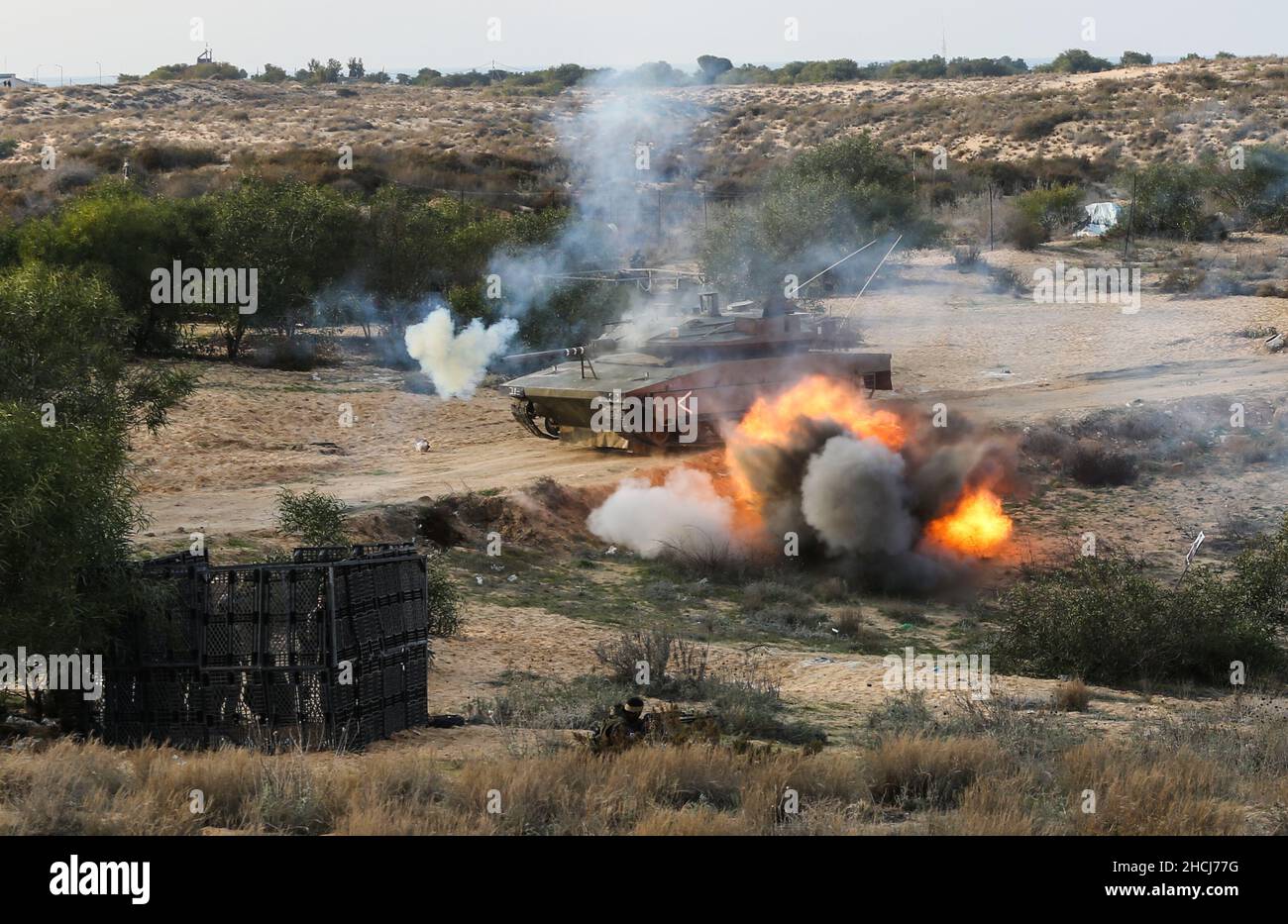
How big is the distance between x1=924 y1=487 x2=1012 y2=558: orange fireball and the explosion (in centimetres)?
2

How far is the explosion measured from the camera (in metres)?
21.8

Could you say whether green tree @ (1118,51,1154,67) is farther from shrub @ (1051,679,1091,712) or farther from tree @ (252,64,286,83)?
shrub @ (1051,679,1091,712)

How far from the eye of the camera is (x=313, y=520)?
19078 mm

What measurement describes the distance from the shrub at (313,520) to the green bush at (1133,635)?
8.25m

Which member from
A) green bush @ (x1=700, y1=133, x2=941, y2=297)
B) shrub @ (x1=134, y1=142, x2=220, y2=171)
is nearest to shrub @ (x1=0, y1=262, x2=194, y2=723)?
green bush @ (x1=700, y1=133, x2=941, y2=297)

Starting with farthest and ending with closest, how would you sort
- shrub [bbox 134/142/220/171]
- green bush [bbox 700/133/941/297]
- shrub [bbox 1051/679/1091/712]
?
shrub [bbox 134/142/220/171]
green bush [bbox 700/133/941/297]
shrub [bbox 1051/679/1091/712]

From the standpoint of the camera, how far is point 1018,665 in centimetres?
1761

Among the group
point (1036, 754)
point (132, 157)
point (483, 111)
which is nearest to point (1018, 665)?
point (1036, 754)

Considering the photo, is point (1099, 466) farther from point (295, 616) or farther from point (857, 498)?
point (295, 616)

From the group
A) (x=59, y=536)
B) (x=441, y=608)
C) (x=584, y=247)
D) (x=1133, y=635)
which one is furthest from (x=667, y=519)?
(x=584, y=247)

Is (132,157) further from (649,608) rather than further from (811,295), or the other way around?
(649,608)

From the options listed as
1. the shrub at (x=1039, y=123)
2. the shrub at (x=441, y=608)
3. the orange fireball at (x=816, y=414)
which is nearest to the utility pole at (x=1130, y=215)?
the shrub at (x=1039, y=123)
